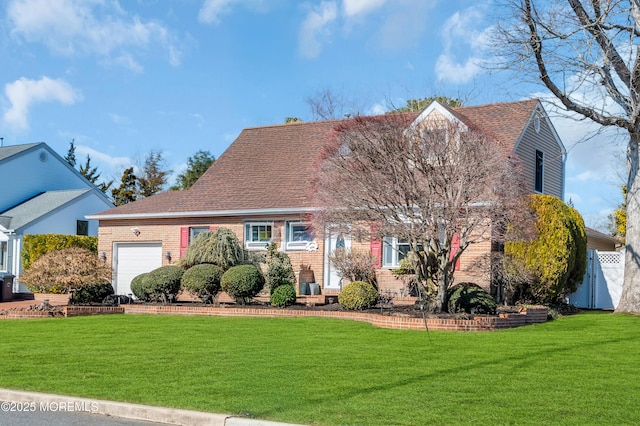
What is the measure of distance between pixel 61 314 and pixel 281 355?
387 inches

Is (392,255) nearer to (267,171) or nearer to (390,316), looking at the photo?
(267,171)

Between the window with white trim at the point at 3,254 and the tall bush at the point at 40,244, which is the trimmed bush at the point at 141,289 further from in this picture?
the window with white trim at the point at 3,254

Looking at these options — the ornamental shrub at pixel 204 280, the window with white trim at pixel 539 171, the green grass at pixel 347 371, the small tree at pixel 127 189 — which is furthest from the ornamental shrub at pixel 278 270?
the small tree at pixel 127 189

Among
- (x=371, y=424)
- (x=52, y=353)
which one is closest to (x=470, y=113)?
(x=52, y=353)

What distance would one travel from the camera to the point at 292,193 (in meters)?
23.5

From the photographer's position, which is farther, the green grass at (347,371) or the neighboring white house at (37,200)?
the neighboring white house at (37,200)

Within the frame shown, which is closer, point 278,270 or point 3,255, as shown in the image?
point 278,270

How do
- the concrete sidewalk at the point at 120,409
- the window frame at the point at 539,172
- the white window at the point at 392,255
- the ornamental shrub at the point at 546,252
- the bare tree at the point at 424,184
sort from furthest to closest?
the window frame at the point at 539,172, the white window at the point at 392,255, the ornamental shrub at the point at 546,252, the bare tree at the point at 424,184, the concrete sidewalk at the point at 120,409

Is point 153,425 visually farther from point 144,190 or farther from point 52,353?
point 144,190

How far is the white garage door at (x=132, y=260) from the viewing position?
2562 centimetres

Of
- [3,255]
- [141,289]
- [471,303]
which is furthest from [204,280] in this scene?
[3,255]

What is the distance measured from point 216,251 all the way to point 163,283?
1710 millimetres

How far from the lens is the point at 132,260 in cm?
2612

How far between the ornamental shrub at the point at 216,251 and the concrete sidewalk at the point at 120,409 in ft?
38.0
